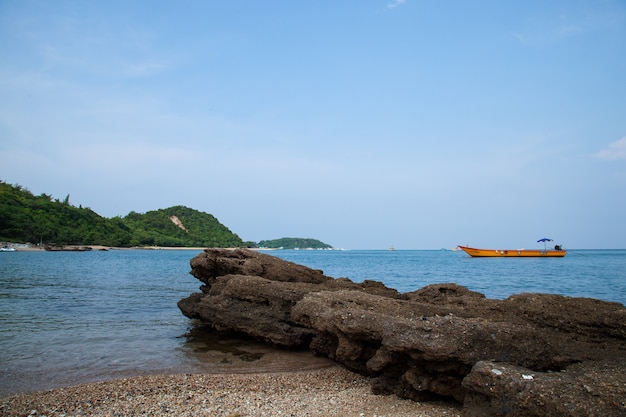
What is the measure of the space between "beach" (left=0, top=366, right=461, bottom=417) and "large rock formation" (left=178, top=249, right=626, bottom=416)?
1.37 ft

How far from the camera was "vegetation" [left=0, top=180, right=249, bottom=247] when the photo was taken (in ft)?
320

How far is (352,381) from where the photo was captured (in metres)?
8.24

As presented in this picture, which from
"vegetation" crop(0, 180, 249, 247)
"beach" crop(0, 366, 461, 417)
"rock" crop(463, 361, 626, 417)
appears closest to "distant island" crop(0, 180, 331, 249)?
"vegetation" crop(0, 180, 249, 247)

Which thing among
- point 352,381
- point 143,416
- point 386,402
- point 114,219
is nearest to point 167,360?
point 143,416

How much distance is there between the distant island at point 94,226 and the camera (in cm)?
9750

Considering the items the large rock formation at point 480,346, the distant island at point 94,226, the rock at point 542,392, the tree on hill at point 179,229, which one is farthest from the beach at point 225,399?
the tree on hill at point 179,229

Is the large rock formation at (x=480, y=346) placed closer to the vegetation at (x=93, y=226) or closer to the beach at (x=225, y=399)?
the beach at (x=225, y=399)

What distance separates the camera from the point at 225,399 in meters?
7.21

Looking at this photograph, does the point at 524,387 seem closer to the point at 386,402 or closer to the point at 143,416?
the point at 386,402

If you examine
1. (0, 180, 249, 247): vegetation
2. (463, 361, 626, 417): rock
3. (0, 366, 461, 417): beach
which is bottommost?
(0, 366, 461, 417): beach

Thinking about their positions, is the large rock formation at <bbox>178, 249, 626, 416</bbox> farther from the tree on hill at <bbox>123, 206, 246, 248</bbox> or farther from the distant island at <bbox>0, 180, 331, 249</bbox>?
the tree on hill at <bbox>123, 206, 246, 248</bbox>

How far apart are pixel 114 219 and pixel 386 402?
160 meters

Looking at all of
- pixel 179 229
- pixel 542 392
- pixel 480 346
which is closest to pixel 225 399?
pixel 480 346

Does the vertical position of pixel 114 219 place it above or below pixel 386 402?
above
